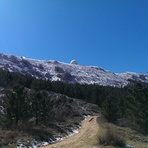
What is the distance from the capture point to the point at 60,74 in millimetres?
193250

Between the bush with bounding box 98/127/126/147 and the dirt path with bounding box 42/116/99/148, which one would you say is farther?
the dirt path with bounding box 42/116/99/148

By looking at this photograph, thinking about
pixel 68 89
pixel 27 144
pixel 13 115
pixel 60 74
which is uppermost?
pixel 60 74

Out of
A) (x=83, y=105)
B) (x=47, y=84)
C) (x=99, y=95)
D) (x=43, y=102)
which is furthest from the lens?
(x=47, y=84)

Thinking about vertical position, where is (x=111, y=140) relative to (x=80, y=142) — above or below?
above

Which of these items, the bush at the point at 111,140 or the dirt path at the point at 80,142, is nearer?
the bush at the point at 111,140

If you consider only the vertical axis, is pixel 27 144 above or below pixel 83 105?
below

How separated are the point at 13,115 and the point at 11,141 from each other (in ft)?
37.1

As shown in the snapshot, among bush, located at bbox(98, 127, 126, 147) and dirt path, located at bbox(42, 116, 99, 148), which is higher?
bush, located at bbox(98, 127, 126, 147)

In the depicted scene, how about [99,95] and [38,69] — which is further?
[38,69]

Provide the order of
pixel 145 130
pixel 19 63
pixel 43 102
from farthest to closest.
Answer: pixel 19 63
pixel 43 102
pixel 145 130

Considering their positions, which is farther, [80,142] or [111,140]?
[80,142]

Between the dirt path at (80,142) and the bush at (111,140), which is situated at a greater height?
the bush at (111,140)

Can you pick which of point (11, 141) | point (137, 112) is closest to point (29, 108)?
point (11, 141)

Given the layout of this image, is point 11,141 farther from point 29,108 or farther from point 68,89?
point 68,89
